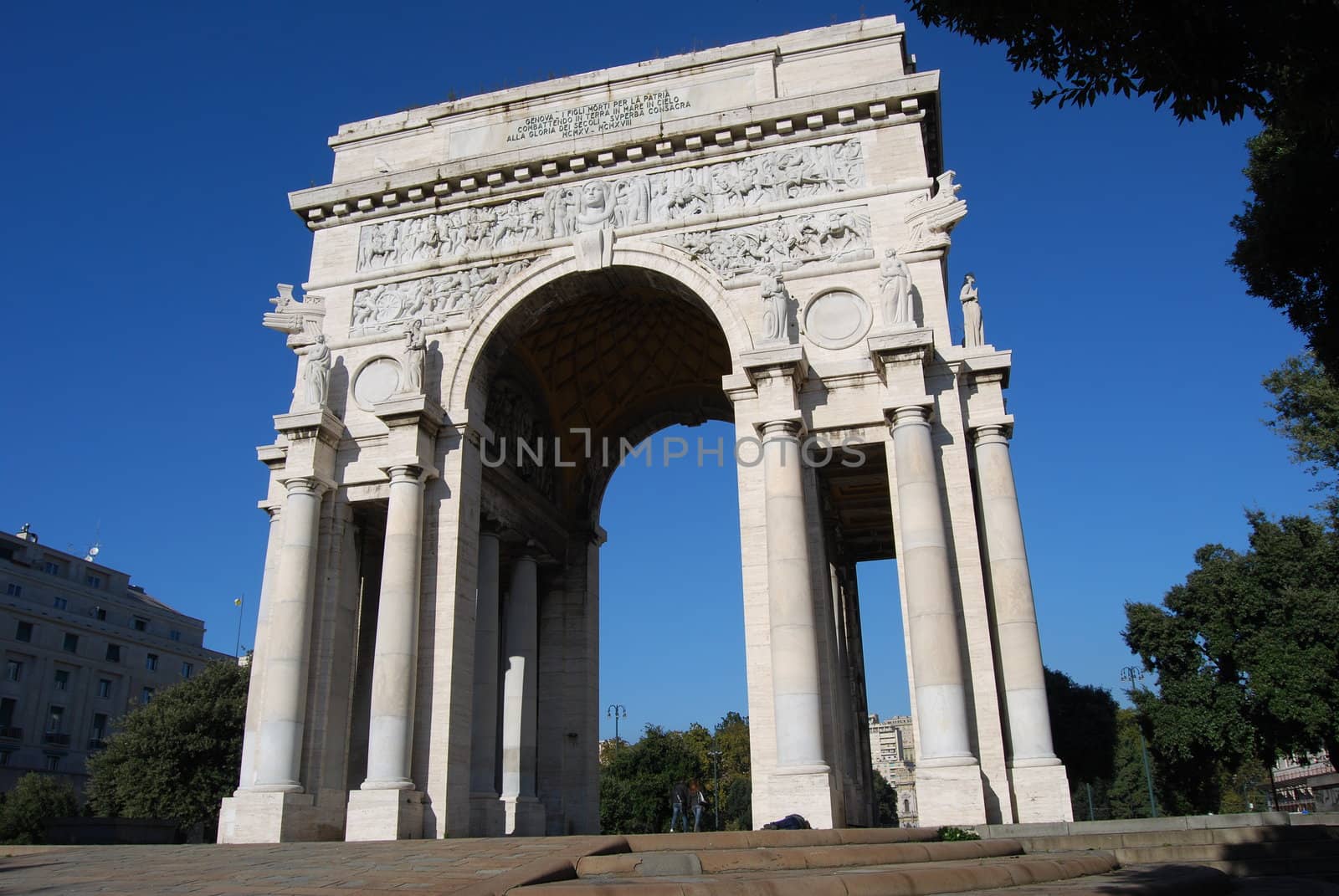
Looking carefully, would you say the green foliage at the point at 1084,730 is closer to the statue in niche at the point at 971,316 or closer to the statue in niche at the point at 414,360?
the statue in niche at the point at 971,316

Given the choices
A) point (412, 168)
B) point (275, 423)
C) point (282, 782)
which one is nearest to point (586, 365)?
point (412, 168)

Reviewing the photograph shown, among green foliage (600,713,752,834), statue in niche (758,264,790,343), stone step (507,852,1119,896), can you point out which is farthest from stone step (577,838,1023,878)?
green foliage (600,713,752,834)

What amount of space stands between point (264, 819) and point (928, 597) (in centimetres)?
1265

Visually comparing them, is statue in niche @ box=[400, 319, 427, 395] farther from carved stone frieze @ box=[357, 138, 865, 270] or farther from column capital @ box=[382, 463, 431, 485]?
carved stone frieze @ box=[357, 138, 865, 270]

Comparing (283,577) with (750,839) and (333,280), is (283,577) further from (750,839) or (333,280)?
(750,839)

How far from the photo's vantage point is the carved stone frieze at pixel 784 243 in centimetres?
2180

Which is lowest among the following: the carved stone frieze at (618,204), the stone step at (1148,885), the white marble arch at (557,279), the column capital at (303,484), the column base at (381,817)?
the stone step at (1148,885)

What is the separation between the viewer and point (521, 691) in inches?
1042

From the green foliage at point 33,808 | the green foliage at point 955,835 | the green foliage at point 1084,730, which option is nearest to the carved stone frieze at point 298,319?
the green foliage at point 955,835

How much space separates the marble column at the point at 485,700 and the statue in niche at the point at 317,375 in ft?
16.7

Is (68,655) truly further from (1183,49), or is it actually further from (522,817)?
(1183,49)

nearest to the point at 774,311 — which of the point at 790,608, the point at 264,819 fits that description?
the point at 790,608

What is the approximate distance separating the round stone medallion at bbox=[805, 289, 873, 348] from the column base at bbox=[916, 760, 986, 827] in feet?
27.5

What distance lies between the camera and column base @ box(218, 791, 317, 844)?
62.2ft
